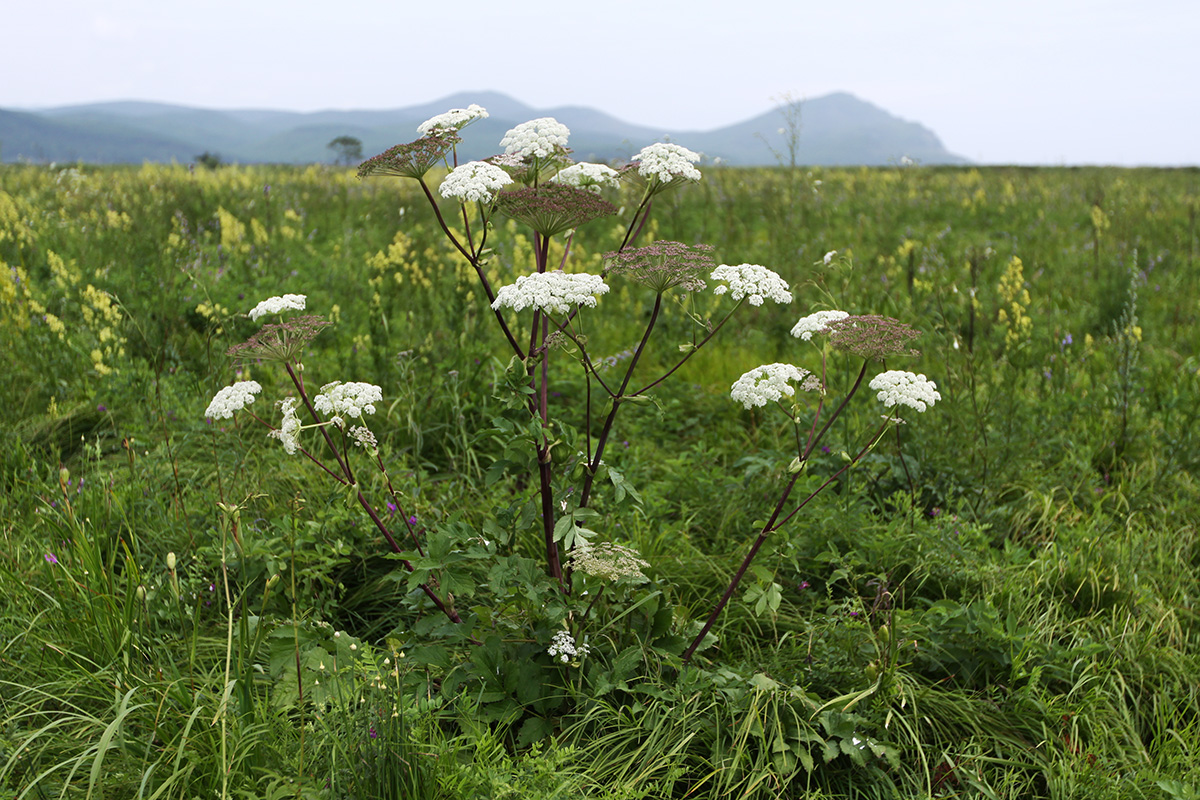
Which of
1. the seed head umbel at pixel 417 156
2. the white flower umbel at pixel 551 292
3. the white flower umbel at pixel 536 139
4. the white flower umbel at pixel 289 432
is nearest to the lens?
the white flower umbel at pixel 551 292

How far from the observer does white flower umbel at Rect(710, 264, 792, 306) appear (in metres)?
1.95

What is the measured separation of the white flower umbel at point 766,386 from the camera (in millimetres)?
1952

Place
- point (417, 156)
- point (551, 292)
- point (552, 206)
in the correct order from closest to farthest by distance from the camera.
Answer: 1. point (551, 292)
2. point (552, 206)
3. point (417, 156)

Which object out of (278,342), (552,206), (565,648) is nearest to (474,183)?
(552,206)

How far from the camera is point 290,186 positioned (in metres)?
11.8

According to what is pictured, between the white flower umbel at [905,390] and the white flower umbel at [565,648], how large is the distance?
3.73 ft

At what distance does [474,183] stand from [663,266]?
56cm

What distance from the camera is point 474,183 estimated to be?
1.86 m

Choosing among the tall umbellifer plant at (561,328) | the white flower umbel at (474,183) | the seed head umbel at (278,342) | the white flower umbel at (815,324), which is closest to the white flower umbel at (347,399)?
the tall umbellifer plant at (561,328)

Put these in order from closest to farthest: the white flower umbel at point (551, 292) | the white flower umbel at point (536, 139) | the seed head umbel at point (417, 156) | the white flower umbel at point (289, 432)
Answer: the white flower umbel at point (551, 292) < the white flower umbel at point (289, 432) < the seed head umbel at point (417, 156) < the white flower umbel at point (536, 139)

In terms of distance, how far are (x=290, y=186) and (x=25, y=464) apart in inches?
376

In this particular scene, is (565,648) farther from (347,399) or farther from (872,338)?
(872,338)

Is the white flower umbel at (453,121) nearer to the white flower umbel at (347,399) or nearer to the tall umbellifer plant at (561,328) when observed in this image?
the tall umbellifer plant at (561,328)

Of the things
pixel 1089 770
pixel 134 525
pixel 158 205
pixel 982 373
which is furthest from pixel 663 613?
pixel 158 205
